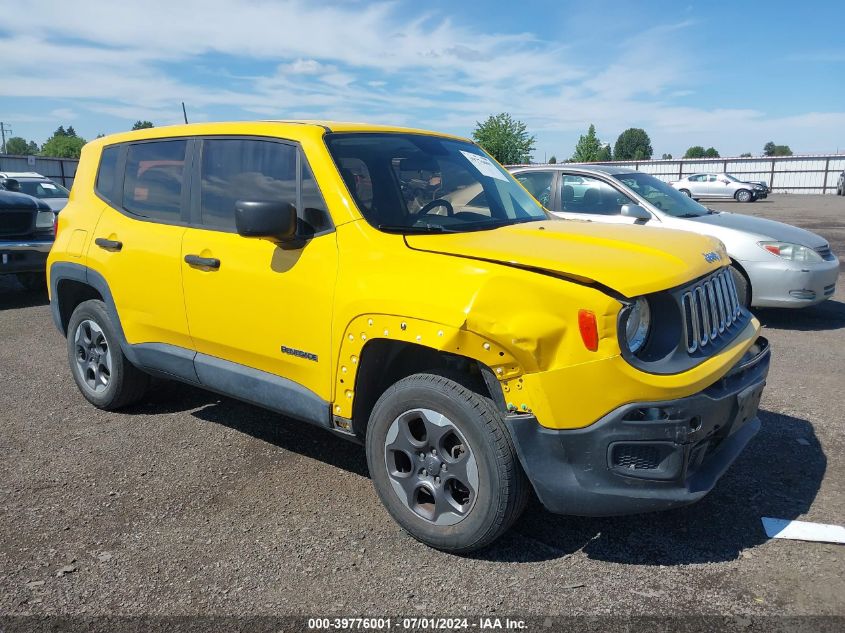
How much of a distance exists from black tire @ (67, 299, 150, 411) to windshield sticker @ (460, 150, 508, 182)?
2.56 m

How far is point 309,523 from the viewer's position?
341 centimetres

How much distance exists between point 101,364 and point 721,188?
3481 centimetres

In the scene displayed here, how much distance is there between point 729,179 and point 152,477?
116 ft

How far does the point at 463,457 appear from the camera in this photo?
9.64ft

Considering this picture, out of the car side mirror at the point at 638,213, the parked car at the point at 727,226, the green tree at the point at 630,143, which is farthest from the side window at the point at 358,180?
the green tree at the point at 630,143

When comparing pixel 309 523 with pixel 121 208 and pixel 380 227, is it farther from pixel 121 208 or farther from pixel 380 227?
pixel 121 208

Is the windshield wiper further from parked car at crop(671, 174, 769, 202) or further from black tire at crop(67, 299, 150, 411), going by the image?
parked car at crop(671, 174, 769, 202)

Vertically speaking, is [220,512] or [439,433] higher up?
[439,433]

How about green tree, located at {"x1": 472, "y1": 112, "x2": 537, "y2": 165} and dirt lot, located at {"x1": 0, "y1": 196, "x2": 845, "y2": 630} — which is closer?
dirt lot, located at {"x1": 0, "y1": 196, "x2": 845, "y2": 630}

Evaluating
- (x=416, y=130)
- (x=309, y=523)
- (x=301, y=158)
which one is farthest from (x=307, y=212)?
(x=309, y=523)

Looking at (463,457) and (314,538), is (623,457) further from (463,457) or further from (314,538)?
(314,538)

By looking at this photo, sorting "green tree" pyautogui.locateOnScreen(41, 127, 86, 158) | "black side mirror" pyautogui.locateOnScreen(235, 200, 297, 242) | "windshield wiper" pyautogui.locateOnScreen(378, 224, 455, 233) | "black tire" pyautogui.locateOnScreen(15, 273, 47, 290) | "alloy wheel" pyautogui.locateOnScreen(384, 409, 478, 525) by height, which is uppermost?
"green tree" pyautogui.locateOnScreen(41, 127, 86, 158)

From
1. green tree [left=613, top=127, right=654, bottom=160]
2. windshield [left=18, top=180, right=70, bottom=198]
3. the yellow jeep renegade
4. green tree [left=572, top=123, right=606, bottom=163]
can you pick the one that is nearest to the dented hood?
the yellow jeep renegade

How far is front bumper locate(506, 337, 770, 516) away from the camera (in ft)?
8.80
